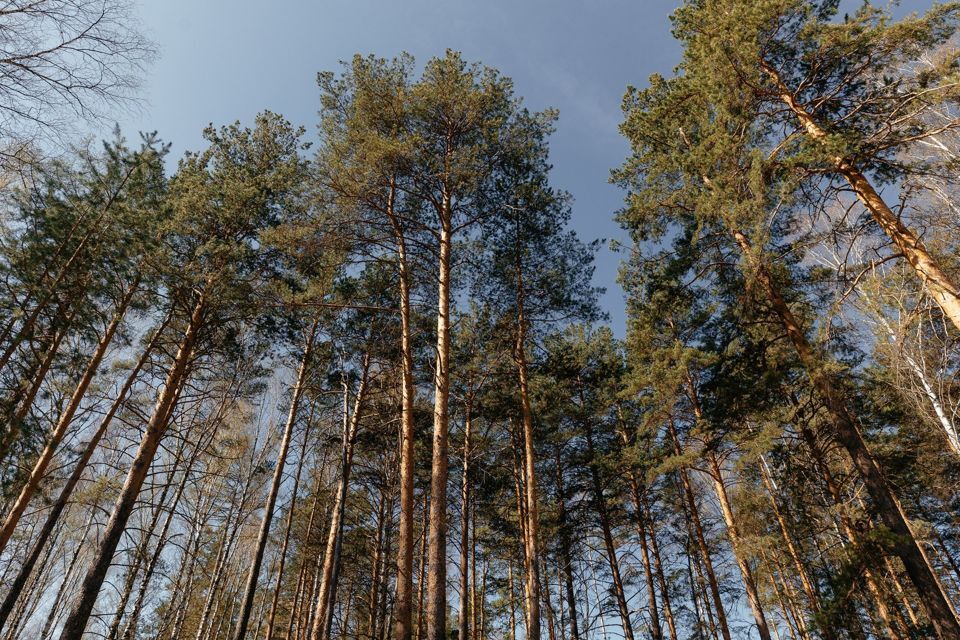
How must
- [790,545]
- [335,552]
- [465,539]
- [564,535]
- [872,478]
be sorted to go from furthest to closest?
[564,535], [465,539], [790,545], [335,552], [872,478]

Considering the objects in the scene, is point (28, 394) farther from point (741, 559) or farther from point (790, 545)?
point (790, 545)

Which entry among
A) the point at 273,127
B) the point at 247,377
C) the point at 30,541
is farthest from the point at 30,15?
the point at 30,541

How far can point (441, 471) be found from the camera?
266 inches

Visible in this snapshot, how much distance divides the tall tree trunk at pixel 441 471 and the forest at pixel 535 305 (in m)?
0.05

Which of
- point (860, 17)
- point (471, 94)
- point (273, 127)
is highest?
point (273, 127)

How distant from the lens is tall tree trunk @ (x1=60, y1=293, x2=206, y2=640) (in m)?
6.02

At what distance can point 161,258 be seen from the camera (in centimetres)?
797

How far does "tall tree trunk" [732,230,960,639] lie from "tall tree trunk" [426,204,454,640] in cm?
502

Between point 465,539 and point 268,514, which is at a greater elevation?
point 465,539

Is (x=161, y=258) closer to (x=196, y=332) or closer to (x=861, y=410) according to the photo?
(x=196, y=332)

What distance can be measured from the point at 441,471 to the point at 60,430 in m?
6.02

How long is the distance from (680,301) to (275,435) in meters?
13.2

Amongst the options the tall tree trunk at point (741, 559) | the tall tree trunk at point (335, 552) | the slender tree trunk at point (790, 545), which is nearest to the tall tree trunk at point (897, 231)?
the tall tree trunk at point (741, 559)

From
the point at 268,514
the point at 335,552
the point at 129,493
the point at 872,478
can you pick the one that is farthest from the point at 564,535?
the point at 129,493
